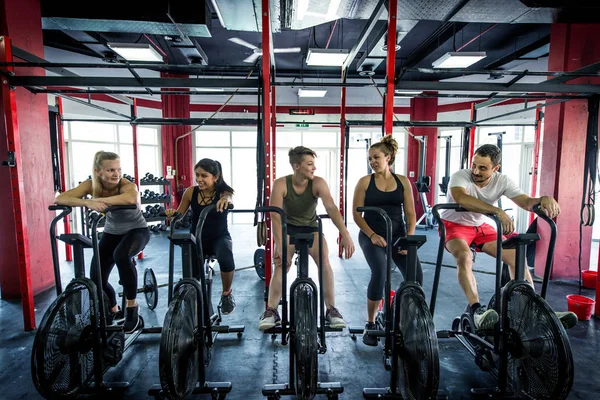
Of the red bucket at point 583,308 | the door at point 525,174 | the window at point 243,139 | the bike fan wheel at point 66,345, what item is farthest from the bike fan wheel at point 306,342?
the window at point 243,139

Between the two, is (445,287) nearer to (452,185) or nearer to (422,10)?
(452,185)

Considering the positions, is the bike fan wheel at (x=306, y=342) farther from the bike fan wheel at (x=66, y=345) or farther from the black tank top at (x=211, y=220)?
the bike fan wheel at (x=66, y=345)

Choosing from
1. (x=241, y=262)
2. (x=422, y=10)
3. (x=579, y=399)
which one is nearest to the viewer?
(x=579, y=399)

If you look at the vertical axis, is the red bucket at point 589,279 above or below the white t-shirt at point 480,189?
below

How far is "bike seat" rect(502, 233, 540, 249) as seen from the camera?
77.5 inches

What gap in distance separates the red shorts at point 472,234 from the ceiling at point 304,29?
177 centimetres

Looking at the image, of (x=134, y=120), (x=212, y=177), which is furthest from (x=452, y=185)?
(x=134, y=120)

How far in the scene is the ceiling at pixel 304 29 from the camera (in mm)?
3807

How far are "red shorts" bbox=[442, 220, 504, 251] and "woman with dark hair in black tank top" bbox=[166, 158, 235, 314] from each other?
183cm

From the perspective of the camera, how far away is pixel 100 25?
14.8 ft

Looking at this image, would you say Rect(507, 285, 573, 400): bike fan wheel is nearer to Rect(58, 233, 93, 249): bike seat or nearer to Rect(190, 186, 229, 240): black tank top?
Rect(190, 186, 229, 240): black tank top

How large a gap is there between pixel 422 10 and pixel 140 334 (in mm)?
4576

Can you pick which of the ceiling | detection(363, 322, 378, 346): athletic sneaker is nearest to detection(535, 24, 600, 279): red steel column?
the ceiling

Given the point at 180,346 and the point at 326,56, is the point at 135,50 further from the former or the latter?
the point at 180,346
